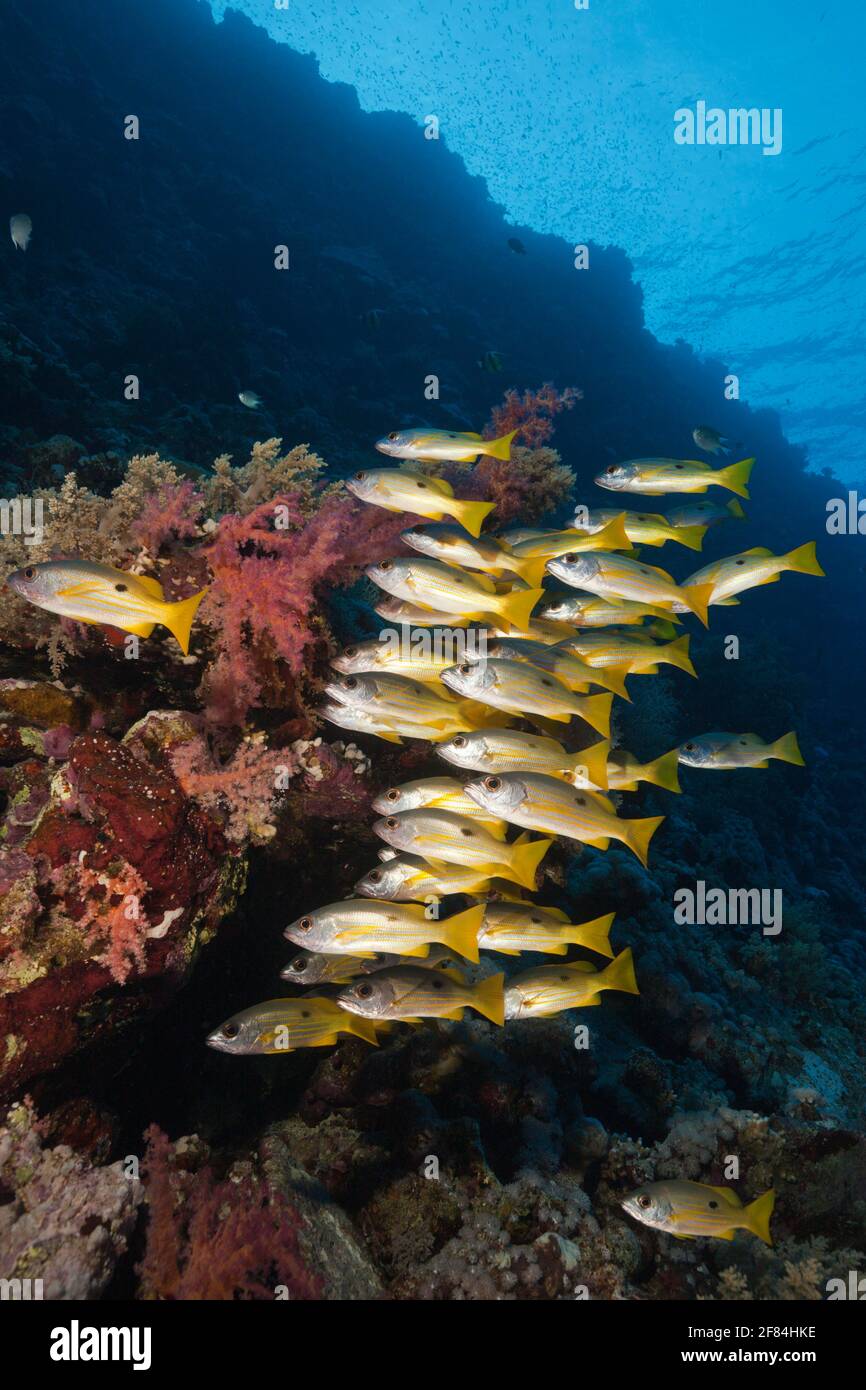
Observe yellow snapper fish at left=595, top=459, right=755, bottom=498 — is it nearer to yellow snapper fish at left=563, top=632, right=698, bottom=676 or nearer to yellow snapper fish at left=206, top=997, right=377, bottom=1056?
yellow snapper fish at left=563, top=632, right=698, bottom=676

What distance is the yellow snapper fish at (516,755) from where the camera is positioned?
321cm

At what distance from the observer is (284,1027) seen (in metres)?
3.00

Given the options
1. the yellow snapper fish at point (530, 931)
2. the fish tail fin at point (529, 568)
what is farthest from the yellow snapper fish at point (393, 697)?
the yellow snapper fish at point (530, 931)

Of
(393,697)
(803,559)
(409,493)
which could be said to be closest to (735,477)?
(803,559)

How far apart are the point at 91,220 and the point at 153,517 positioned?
24.7 meters

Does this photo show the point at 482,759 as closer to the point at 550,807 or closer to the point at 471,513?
the point at 550,807

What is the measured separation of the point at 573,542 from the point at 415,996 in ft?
9.02

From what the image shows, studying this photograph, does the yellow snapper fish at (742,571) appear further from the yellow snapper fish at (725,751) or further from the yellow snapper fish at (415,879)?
the yellow snapper fish at (415,879)

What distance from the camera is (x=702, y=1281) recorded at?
404 cm

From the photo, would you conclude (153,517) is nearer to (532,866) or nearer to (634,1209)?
(532,866)

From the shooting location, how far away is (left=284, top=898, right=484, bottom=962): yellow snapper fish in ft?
9.79

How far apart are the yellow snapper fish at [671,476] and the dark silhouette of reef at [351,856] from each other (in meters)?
2.31

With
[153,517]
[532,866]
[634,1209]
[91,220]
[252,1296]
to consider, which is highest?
[91,220]
